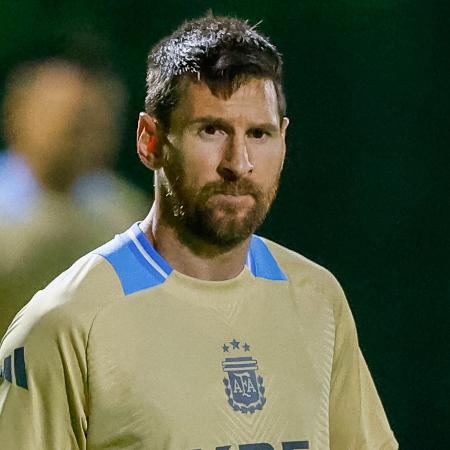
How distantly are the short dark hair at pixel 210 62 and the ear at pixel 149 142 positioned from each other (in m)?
0.02

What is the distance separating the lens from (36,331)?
1.96 meters

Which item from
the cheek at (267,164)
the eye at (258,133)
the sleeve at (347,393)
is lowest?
the sleeve at (347,393)

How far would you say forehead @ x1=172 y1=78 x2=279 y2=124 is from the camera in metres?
2.01

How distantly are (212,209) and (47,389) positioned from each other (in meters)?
0.37

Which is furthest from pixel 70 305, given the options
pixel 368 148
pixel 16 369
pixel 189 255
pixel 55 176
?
pixel 368 148

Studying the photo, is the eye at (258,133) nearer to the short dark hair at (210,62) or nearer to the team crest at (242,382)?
the short dark hair at (210,62)

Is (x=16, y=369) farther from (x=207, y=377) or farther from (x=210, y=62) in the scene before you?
(x=210, y=62)

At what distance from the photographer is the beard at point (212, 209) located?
2.02 meters

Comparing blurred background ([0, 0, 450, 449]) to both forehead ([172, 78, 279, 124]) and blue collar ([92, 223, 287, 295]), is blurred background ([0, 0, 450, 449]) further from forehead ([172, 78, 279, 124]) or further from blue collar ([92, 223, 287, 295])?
forehead ([172, 78, 279, 124])

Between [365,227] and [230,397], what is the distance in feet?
5.12

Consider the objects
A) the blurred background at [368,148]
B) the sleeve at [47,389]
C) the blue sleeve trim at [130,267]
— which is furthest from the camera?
the blurred background at [368,148]

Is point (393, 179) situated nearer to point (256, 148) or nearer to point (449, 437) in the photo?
point (449, 437)

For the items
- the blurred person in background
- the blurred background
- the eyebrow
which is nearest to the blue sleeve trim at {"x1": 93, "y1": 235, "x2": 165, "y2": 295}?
the eyebrow

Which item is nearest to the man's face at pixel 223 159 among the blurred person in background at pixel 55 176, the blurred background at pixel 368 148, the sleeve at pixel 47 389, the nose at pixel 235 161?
the nose at pixel 235 161
